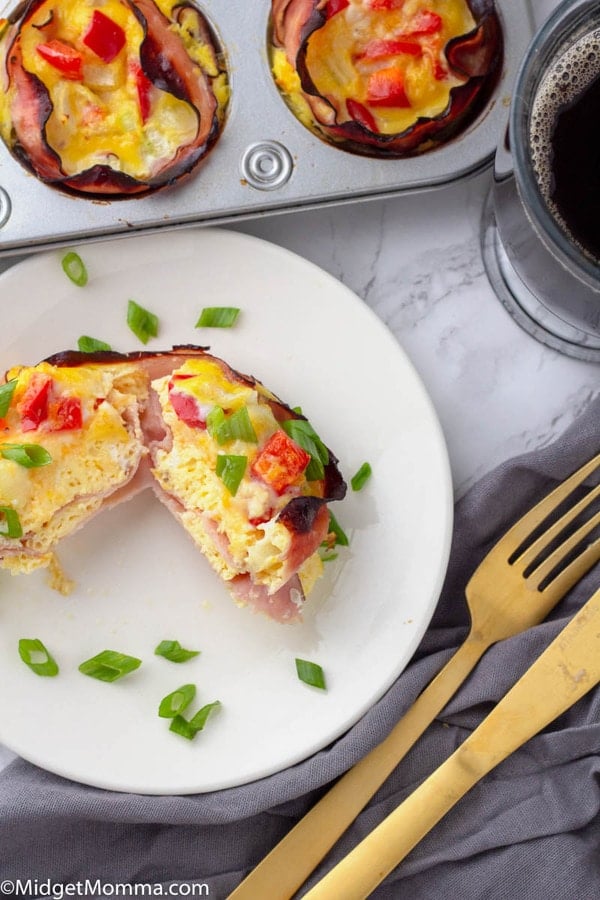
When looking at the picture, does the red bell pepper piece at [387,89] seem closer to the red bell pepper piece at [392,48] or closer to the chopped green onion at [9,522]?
the red bell pepper piece at [392,48]

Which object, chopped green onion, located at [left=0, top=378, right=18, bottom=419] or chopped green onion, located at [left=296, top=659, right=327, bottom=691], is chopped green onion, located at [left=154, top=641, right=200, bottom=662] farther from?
chopped green onion, located at [left=0, top=378, right=18, bottom=419]

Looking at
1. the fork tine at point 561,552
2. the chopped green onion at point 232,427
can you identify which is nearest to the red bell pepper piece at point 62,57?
the chopped green onion at point 232,427

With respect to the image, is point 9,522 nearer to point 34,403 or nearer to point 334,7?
point 34,403

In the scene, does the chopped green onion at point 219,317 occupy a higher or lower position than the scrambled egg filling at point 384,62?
lower

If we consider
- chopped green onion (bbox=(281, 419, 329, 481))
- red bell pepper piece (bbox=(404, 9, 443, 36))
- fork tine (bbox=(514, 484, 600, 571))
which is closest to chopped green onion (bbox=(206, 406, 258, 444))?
chopped green onion (bbox=(281, 419, 329, 481))

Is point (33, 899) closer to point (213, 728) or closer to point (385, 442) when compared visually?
point (213, 728)

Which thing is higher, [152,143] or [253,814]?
[152,143]

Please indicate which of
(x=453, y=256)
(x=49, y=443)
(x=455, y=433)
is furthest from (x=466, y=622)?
(x=49, y=443)
